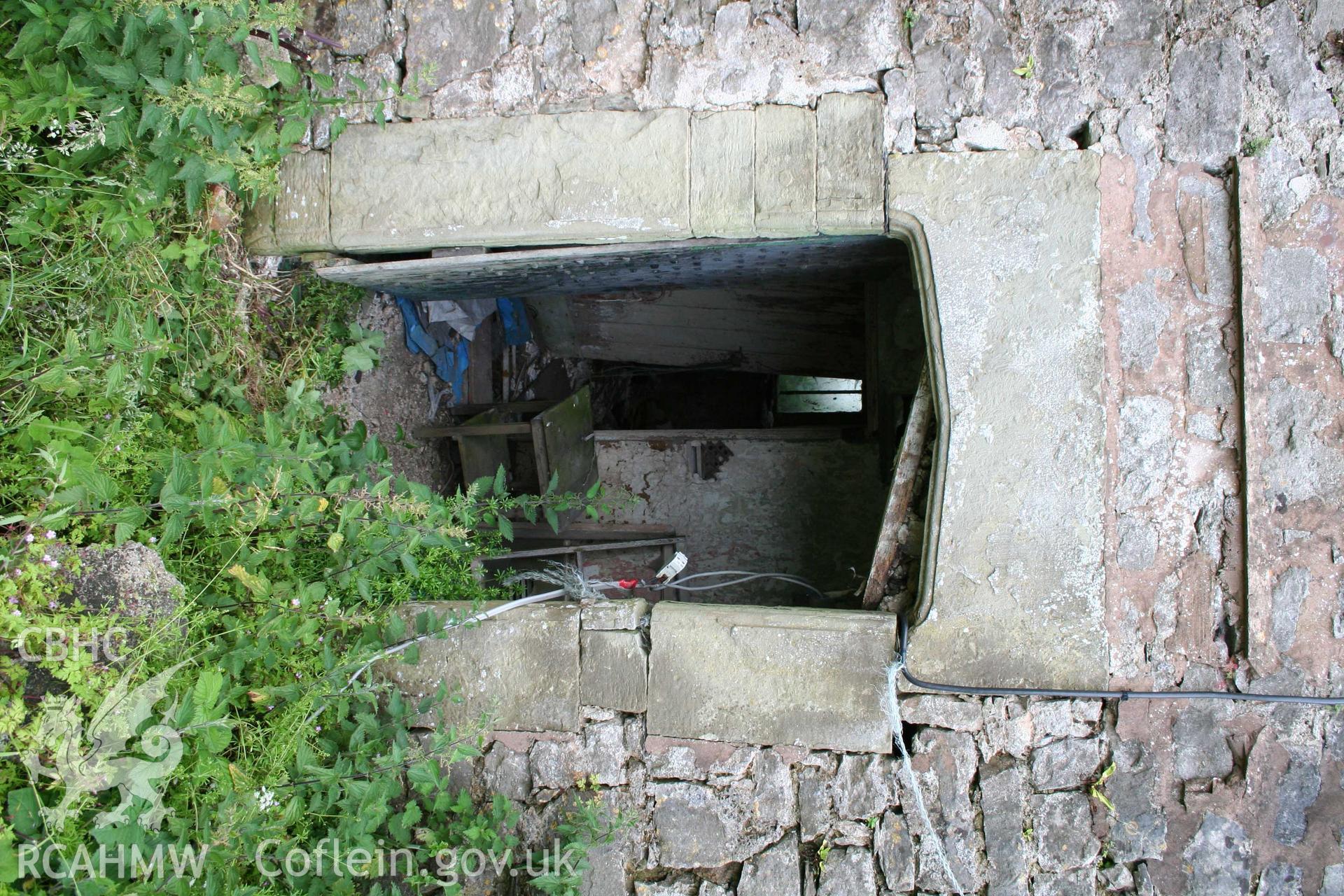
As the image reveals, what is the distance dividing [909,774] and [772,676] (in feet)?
1.56

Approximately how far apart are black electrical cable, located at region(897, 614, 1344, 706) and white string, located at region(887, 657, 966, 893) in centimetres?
4

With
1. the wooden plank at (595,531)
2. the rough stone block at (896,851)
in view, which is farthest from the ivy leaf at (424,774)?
the wooden plank at (595,531)

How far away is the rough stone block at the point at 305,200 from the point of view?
2811mm

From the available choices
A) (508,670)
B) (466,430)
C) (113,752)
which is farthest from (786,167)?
(113,752)

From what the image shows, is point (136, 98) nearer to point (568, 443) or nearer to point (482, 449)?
point (482, 449)

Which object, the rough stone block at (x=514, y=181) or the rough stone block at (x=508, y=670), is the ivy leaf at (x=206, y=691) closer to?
the rough stone block at (x=508, y=670)

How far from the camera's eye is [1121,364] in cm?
242

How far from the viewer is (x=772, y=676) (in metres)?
2.54

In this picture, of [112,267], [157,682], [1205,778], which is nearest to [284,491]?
[157,682]

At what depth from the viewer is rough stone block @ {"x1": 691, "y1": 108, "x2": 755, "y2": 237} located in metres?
2.59

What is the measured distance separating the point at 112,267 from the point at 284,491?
899mm

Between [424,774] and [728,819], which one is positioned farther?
[728,819]

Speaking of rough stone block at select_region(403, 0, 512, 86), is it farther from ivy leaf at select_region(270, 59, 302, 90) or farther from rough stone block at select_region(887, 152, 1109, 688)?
rough stone block at select_region(887, 152, 1109, 688)

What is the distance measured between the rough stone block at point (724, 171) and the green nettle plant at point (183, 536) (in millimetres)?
1178
